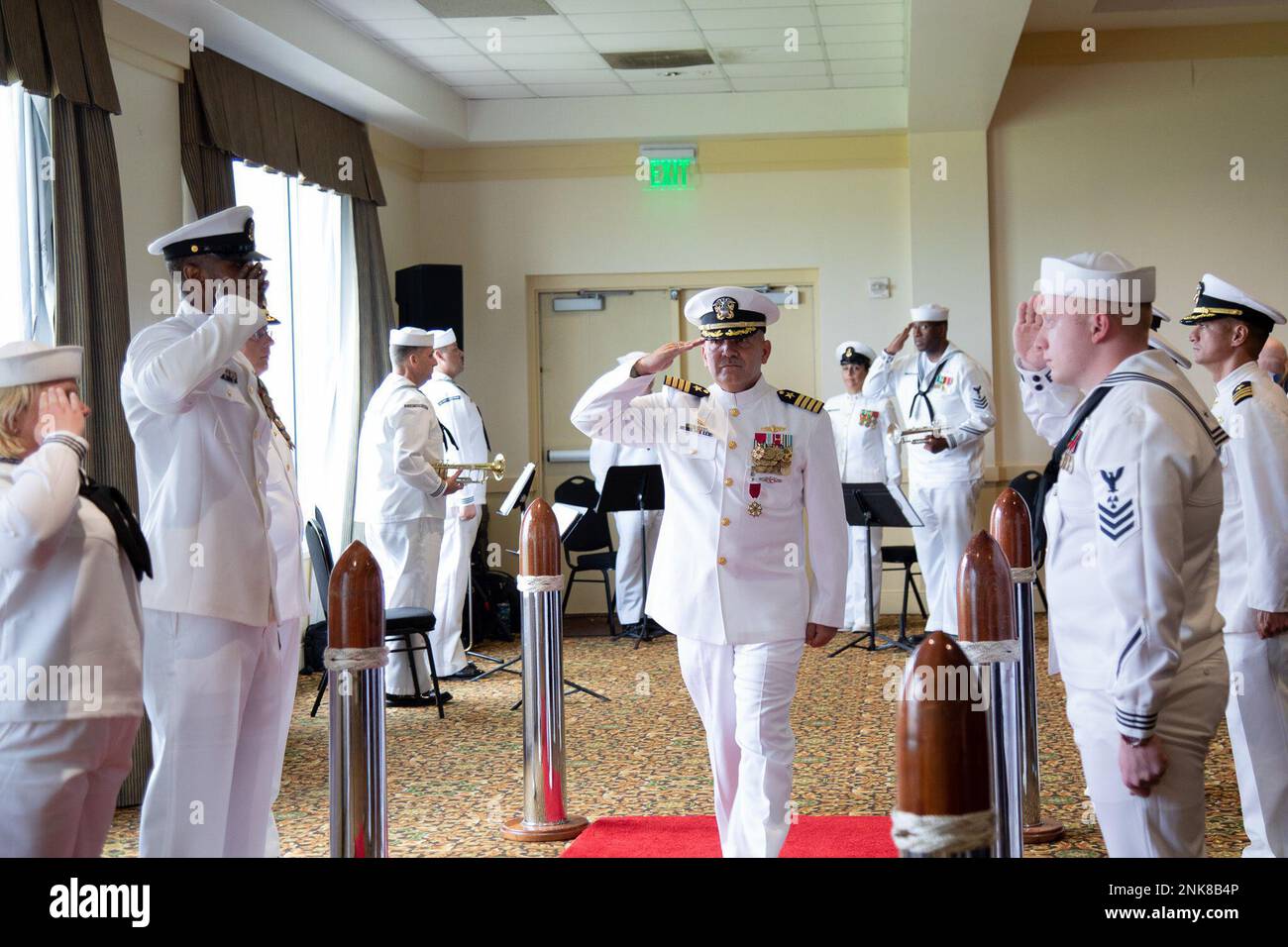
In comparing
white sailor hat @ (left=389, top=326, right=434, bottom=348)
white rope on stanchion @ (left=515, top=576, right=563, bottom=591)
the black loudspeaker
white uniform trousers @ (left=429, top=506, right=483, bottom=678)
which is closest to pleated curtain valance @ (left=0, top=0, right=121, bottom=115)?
white sailor hat @ (left=389, top=326, right=434, bottom=348)

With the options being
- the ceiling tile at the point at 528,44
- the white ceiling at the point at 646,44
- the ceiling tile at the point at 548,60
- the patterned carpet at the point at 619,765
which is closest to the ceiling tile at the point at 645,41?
the white ceiling at the point at 646,44

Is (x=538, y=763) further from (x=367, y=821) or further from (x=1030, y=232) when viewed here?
(x=1030, y=232)

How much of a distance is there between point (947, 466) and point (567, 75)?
4.25m

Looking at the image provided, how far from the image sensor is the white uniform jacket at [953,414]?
26.5ft

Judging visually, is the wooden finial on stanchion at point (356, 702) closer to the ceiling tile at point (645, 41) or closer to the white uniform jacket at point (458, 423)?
the white uniform jacket at point (458, 423)

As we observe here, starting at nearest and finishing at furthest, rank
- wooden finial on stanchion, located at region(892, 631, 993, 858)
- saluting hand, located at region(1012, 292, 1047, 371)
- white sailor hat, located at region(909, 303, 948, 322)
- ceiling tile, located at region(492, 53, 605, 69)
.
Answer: wooden finial on stanchion, located at region(892, 631, 993, 858) < saluting hand, located at region(1012, 292, 1047, 371) < white sailor hat, located at region(909, 303, 948, 322) < ceiling tile, located at region(492, 53, 605, 69)

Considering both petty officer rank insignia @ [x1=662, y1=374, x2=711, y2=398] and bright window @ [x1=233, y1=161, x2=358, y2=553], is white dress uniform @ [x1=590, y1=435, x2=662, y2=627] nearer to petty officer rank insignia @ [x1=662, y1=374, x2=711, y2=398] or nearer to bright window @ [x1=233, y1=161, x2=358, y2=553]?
bright window @ [x1=233, y1=161, x2=358, y2=553]

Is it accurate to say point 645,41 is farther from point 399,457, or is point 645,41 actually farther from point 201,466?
point 201,466

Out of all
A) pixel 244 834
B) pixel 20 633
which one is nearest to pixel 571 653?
pixel 244 834

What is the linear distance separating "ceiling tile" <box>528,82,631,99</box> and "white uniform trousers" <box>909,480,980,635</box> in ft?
13.6

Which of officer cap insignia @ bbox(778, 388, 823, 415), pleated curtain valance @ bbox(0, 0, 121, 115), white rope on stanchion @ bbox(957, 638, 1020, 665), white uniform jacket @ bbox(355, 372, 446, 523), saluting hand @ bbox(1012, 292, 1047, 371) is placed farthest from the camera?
white uniform jacket @ bbox(355, 372, 446, 523)

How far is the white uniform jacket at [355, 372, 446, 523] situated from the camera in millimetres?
7199

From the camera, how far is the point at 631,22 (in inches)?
331
